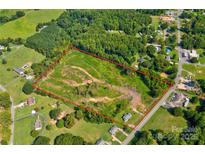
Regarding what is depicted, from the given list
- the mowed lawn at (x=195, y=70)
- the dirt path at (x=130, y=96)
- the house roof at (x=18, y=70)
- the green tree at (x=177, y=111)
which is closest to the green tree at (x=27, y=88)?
the house roof at (x=18, y=70)

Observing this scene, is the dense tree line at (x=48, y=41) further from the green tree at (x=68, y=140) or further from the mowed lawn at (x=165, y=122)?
the mowed lawn at (x=165, y=122)

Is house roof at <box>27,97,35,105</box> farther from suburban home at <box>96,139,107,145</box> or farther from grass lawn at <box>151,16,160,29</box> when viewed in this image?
grass lawn at <box>151,16,160,29</box>

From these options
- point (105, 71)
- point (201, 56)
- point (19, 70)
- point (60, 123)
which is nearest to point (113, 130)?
point (60, 123)

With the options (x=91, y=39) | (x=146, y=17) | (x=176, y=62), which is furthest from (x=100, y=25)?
(x=176, y=62)

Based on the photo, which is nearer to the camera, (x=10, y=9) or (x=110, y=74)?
(x=110, y=74)

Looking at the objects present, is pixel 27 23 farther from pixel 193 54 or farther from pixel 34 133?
pixel 193 54

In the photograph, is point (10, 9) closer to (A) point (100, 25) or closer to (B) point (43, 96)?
(A) point (100, 25)
